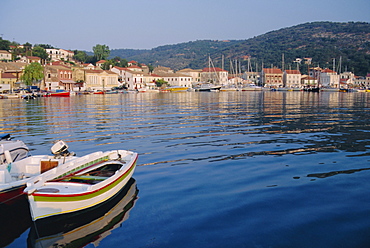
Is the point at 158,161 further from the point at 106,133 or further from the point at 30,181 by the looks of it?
the point at 106,133

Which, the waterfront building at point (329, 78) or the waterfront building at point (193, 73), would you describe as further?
the waterfront building at point (193, 73)

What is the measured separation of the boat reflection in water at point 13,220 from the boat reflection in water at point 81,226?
12.7 inches

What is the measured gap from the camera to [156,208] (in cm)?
883

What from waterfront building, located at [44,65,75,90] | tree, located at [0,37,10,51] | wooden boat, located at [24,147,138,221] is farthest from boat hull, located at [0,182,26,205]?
tree, located at [0,37,10,51]

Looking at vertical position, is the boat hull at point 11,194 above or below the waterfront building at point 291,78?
below

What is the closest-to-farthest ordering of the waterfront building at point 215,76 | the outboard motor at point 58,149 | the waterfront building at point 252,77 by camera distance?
the outboard motor at point 58,149 → the waterfront building at point 215,76 → the waterfront building at point 252,77

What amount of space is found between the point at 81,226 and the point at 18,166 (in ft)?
11.2

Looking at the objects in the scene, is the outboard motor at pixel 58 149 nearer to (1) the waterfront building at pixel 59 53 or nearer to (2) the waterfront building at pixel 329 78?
(1) the waterfront building at pixel 59 53

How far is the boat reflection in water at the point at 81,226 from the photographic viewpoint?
23.9ft

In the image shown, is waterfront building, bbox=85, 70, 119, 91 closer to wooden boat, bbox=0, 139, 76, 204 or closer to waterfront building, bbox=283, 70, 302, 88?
waterfront building, bbox=283, 70, 302, 88

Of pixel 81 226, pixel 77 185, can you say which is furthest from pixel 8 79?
pixel 81 226

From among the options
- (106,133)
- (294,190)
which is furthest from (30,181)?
(106,133)

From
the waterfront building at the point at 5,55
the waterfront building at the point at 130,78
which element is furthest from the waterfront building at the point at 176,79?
the waterfront building at the point at 5,55

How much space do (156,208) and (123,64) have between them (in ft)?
480
